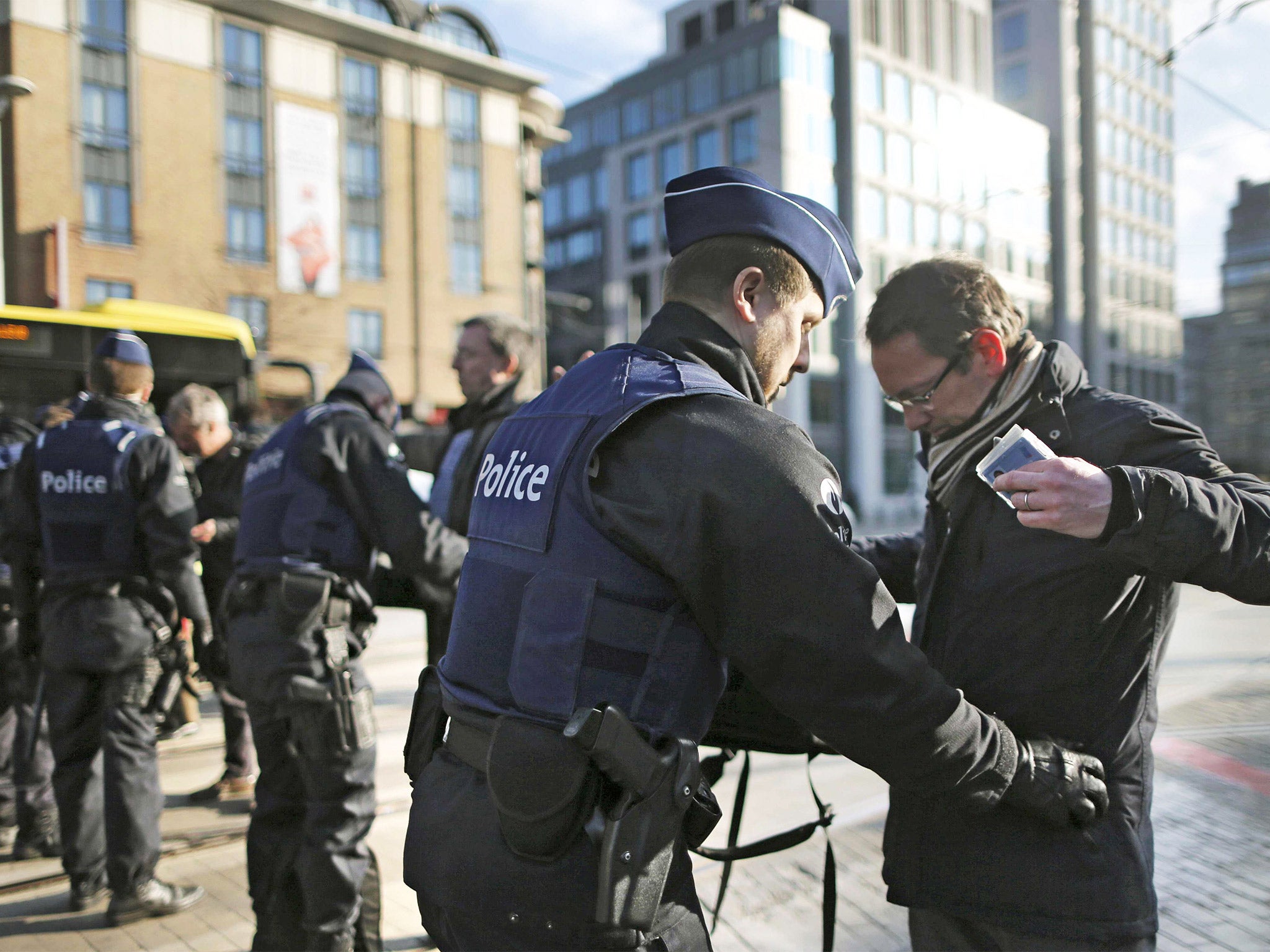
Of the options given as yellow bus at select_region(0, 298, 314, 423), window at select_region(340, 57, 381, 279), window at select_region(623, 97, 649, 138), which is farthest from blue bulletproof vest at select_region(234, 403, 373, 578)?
window at select_region(623, 97, 649, 138)

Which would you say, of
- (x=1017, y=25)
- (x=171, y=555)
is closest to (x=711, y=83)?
(x=1017, y=25)

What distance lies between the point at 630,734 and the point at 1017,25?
56.2ft

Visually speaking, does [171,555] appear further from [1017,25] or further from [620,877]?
[1017,25]

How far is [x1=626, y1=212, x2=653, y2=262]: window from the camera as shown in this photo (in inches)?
1647

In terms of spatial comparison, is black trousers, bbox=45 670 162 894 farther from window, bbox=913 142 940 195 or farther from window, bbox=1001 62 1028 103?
window, bbox=913 142 940 195

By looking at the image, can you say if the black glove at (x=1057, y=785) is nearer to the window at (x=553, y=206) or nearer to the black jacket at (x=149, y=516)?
the black jacket at (x=149, y=516)

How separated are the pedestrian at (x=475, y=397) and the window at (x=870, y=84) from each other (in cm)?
3588

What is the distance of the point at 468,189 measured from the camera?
108 ft

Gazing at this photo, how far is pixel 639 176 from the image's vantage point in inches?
1673

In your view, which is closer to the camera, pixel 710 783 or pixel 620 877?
pixel 620 877

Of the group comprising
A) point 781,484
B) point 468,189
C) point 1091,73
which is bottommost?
point 781,484

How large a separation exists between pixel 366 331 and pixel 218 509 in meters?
26.8

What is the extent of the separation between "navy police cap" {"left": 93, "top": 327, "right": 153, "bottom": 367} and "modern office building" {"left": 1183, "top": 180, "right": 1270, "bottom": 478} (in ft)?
47.0

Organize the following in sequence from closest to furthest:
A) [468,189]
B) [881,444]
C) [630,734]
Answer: [630,734] < [468,189] < [881,444]
